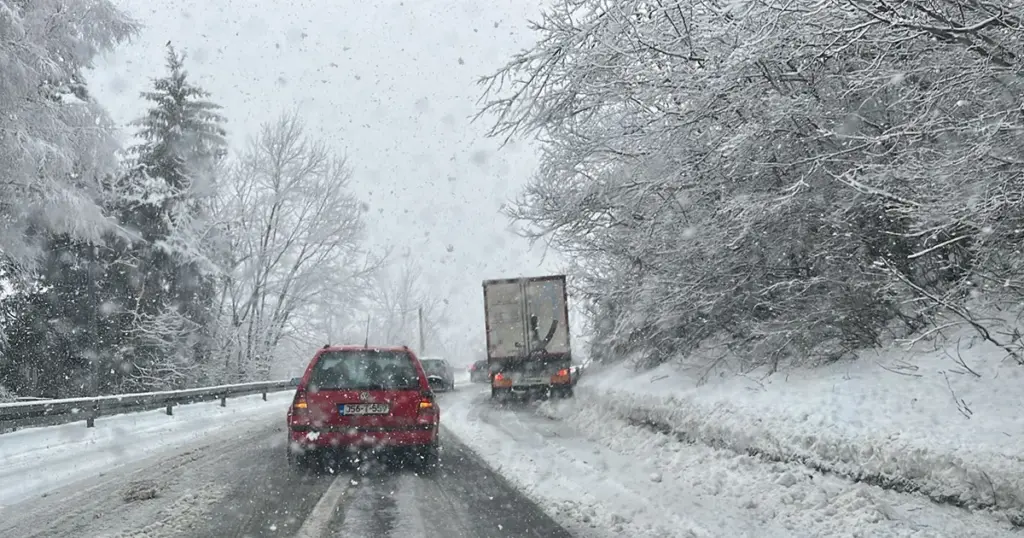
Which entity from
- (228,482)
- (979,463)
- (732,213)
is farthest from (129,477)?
(979,463)

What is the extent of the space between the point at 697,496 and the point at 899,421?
6.55 feet

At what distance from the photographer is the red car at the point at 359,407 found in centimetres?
848

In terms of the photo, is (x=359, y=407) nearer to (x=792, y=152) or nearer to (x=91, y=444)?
(x=91, y=444)

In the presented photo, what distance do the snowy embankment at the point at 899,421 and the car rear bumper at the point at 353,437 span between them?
382 centimetres

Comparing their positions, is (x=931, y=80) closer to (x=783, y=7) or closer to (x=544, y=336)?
(x=783, y=7)

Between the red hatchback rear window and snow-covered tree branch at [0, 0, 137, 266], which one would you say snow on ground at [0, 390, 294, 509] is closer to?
the red hatchback rear window

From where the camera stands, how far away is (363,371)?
888 centimetres

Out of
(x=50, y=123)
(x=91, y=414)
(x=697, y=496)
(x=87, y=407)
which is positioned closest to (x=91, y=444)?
(x=87, y=407)

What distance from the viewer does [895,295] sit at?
7867 mm

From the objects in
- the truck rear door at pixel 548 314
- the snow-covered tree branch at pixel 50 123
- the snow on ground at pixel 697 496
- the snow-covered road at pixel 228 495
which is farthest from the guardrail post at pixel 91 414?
the truck rear door at pixel 548 314

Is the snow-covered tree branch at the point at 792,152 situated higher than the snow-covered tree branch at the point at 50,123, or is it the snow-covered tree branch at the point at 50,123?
the snow-covered tree branch at the point at 50,123

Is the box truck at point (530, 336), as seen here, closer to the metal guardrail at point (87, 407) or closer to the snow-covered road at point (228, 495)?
the metal guardrail at point (87, 407)

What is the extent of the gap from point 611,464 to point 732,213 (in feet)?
11.6

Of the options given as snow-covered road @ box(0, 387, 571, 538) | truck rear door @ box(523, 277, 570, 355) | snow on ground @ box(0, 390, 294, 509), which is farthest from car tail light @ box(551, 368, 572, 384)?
snow-covered road @ box(0, 387, 571, 538)
